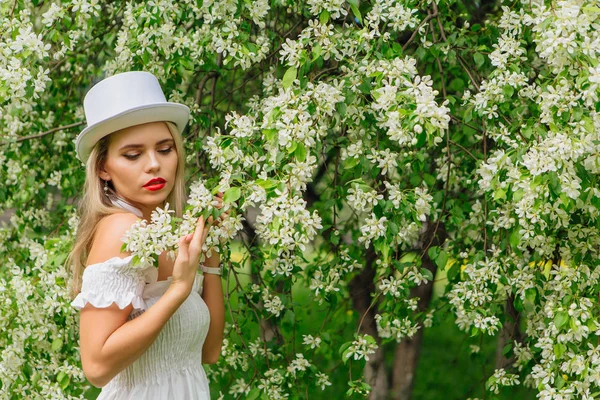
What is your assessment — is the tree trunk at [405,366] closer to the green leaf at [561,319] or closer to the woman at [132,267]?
the green leaf at [561,319]

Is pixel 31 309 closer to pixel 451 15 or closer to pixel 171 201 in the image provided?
pixel 171 201

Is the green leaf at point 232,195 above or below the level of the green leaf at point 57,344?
above

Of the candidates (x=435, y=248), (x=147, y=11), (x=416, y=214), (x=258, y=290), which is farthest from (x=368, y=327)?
(x=147, y=11)

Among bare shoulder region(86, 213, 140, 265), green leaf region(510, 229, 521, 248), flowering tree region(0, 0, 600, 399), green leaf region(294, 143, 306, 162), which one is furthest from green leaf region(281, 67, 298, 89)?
green leaf region(510, 229, 521, 248)

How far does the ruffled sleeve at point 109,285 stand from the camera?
7.83 ft

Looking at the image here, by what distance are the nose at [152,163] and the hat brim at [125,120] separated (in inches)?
4.4

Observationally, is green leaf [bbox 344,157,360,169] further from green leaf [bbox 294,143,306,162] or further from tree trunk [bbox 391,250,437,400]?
tree trunk [bbox 391,250,437,400]

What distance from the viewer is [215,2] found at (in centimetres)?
298

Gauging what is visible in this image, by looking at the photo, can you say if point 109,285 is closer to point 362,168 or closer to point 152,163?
point 152,163

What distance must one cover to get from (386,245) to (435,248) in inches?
15.7

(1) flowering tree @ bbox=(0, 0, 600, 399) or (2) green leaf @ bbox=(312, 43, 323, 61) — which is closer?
(1) flowering tree @ bbox=(0, 0, 600, 399)

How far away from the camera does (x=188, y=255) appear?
2.35 metres

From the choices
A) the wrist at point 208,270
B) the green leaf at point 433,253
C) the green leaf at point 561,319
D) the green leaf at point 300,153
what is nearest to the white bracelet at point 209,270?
the wrist at point 208,270

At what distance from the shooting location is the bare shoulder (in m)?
2.43
